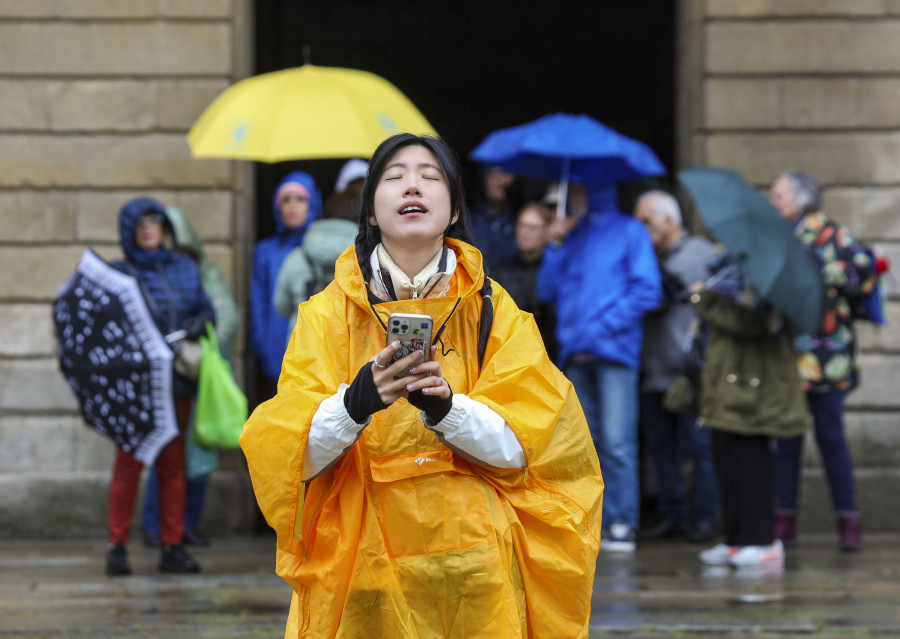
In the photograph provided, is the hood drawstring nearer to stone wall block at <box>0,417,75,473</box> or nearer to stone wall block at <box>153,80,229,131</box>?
stone wall block at <box>153,80,229,131</box>

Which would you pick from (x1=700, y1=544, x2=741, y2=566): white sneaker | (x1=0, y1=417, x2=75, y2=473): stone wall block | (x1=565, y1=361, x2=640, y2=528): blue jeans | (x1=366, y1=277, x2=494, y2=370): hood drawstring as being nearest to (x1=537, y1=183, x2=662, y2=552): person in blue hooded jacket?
(x1=565, y1=361, x2=640, y2=528): blue jeans

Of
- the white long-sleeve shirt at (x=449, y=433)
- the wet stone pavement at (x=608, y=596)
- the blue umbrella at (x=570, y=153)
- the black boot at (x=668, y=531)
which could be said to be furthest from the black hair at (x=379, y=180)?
the black boot at (x=668, y=531)

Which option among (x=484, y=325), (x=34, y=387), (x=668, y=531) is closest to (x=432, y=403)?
(x=484, y=325)

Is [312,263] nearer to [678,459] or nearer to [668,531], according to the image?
[678,459]

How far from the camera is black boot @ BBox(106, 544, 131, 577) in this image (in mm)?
6594

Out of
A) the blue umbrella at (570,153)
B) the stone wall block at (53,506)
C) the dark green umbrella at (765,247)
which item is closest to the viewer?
the dark green umbrella at (765,247)

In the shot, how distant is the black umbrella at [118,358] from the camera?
21.1ft

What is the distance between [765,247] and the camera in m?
5.96

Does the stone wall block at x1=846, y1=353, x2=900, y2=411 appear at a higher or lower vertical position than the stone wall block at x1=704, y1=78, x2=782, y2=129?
lower

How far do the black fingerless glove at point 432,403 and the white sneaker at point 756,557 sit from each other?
4.27 metres

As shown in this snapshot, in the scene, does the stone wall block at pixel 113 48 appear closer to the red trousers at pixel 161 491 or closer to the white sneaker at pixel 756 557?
the red trousers at pixel 161 491

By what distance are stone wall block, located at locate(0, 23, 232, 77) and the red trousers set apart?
99.8 inches

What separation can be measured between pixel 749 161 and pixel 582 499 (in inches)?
219

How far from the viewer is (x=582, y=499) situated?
116 inches
